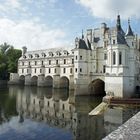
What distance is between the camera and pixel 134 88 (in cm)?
3975

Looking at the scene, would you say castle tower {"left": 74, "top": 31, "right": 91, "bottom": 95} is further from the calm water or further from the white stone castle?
the calm water

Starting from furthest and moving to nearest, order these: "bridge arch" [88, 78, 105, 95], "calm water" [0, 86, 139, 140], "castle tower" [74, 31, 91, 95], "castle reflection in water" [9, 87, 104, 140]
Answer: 1. "bridge arch" [88, 78, 105, 95]
2. "castle tower" [74, 31, 91, 95]
3. "castle reflection in water" [9, 87, 104, 140]
4. "calm water" [0, 86, 139, 140]

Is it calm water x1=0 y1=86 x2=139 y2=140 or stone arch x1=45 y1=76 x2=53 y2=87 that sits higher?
stone arch x1=45 y1=76 x2=53 y2=87

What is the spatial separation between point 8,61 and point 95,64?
132 ft

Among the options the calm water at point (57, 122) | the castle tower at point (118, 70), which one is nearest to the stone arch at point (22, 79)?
the castle tower at point (118, 70)

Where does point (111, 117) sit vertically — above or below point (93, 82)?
below

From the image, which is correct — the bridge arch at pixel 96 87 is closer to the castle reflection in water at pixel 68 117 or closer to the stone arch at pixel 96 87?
the stone arch at pixel 96 87

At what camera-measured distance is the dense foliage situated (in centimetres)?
7812

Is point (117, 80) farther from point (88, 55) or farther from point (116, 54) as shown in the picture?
point (88, 55)

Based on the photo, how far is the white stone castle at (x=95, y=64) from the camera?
38.4 meters

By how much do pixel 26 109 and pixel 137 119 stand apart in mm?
22120

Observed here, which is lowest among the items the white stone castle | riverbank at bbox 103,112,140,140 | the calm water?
the calm water

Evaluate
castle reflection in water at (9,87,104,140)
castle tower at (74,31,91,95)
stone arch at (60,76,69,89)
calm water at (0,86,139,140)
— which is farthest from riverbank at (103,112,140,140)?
stone arch at (60,76,69,89)

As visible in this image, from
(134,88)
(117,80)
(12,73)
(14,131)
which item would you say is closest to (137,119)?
(14,131)
